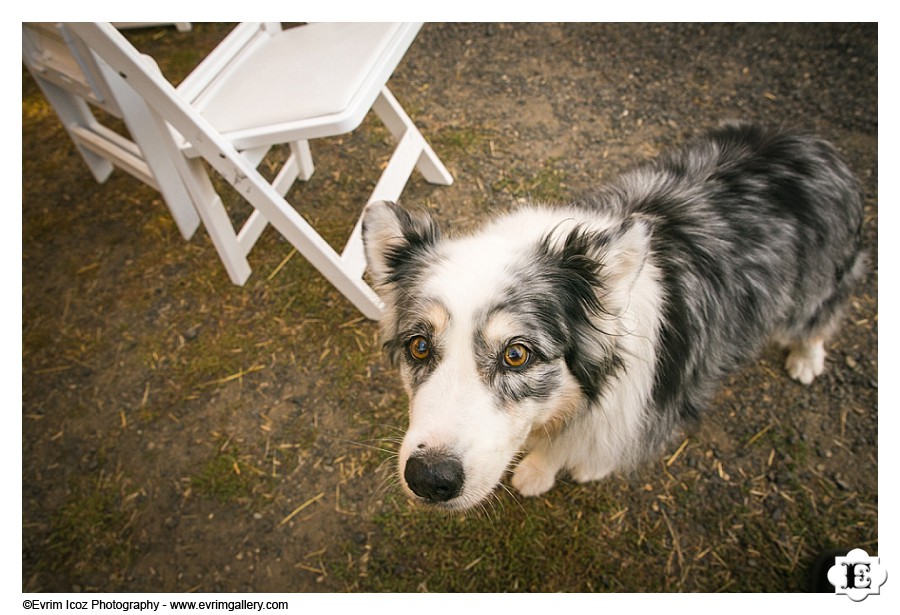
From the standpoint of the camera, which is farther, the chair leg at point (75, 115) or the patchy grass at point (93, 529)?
the chair leg at point (75, 115)

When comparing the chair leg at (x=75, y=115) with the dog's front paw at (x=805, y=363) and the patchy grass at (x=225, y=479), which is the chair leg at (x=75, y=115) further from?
the dog's front paw at (x=805, y=363)

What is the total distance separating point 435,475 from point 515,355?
37 centimetres

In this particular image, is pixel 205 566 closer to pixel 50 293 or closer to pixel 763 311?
pixel 50 293

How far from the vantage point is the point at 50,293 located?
3137 millimetres

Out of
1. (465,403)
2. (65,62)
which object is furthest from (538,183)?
(65,62)

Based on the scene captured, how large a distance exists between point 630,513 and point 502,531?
0.54m

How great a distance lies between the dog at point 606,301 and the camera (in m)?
1.43

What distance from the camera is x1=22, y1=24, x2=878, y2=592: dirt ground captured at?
2.26 meters

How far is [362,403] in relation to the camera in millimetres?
2617

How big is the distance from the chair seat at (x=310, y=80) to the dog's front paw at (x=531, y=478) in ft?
5.00

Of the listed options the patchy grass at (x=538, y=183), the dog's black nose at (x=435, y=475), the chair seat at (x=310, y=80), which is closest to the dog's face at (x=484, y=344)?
the dog's black nose at (x=435, y=475)

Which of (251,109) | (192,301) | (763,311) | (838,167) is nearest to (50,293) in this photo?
(192,301)

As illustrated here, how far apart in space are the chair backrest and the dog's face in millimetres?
1643

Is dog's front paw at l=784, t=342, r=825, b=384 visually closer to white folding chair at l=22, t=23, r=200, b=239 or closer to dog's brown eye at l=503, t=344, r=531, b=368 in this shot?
dog's brown eye at l=503, t=344, r=531, b=368
